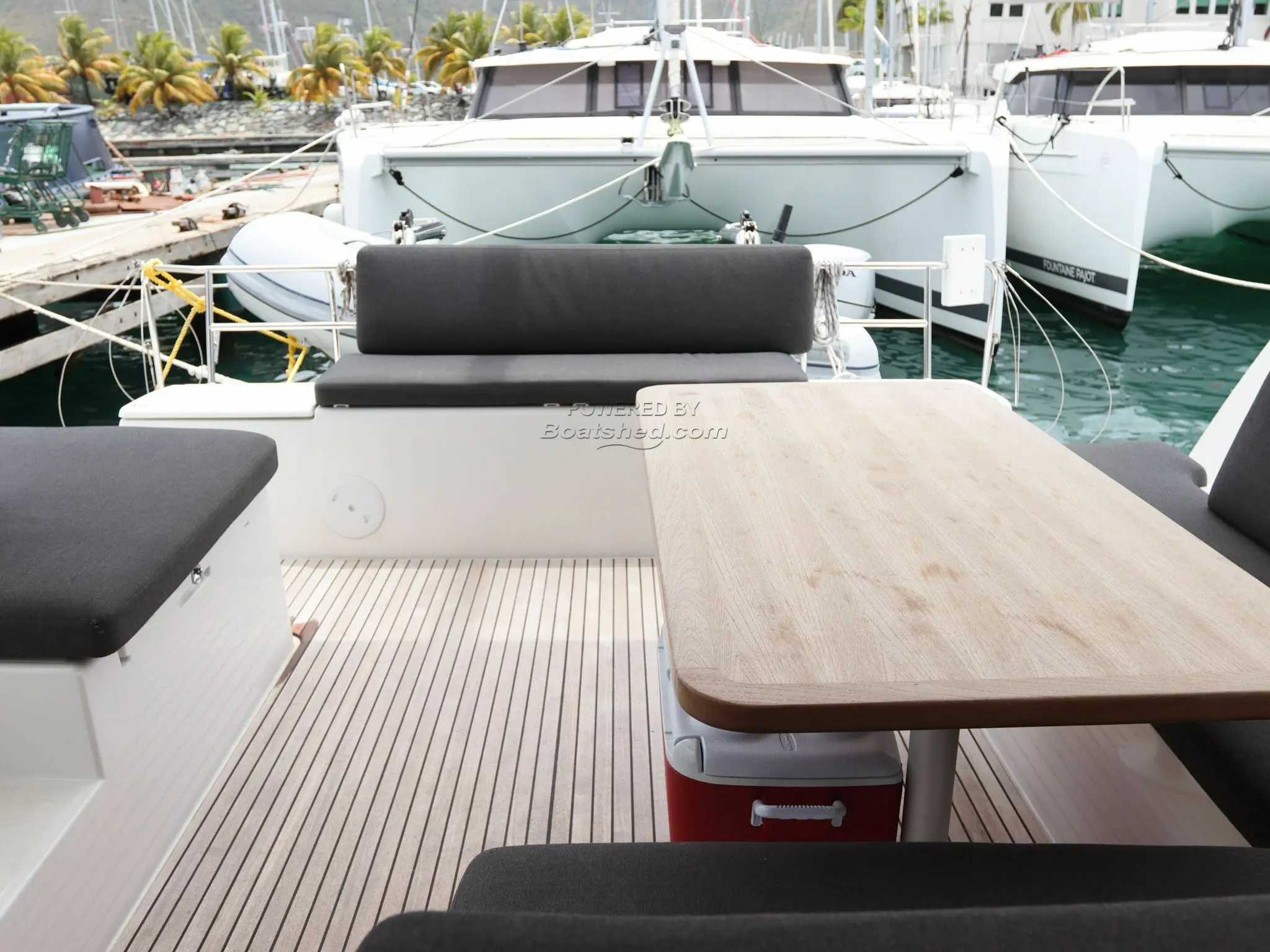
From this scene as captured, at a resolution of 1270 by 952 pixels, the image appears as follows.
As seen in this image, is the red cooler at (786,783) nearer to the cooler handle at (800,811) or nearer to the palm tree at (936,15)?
the cooler handle at (800,811)

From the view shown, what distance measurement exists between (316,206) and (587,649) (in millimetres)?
11016

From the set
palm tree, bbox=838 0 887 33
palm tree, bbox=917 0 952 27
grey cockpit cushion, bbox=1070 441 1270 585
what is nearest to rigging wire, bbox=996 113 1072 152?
grey cockpit cushion, bbox=1070 441 1270 585

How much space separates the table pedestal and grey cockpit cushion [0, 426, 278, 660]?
1054 mm

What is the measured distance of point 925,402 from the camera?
172 centimetres

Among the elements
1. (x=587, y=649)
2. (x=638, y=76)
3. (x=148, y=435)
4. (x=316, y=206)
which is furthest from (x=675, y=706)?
(x=316, y=206)

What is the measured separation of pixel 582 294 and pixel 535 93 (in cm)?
447

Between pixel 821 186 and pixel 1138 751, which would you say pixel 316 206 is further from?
pixel 1138 751

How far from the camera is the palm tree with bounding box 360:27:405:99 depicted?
132 ft

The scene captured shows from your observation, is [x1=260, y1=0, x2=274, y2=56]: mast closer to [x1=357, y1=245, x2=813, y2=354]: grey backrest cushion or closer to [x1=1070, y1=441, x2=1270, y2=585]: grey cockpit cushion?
[x1=357, y1=245, x2=813, y2=354]: grey backrest cushion

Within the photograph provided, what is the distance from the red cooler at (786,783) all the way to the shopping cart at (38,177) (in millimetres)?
11467

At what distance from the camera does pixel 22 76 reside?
3109 centimetres

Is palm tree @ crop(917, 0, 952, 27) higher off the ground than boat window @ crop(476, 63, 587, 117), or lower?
higher

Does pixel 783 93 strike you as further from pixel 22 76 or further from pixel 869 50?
pixel 22 76

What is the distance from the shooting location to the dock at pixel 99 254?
7.09m
